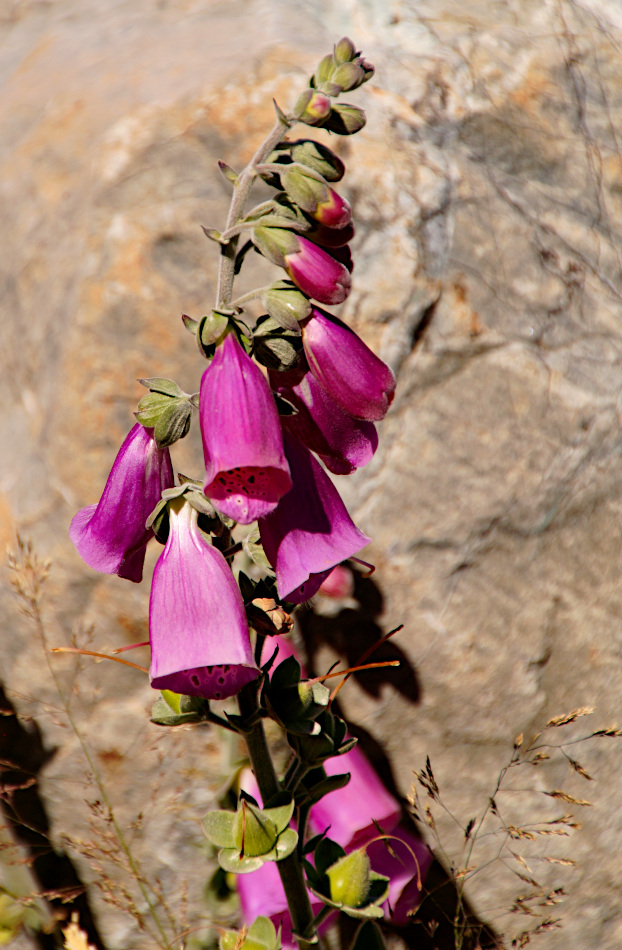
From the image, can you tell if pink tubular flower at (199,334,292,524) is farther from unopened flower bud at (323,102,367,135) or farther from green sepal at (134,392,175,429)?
unopened flower bud at (323,102,367,135)

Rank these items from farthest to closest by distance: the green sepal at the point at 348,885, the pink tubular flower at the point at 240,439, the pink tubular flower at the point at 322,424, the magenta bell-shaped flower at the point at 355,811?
the magenta bell-shaped flower at the point at 355,811
the green sepal at the point at 348,885
the pink tubular flower at the point at 322,424
the pink tubular flower at the point at 240,439

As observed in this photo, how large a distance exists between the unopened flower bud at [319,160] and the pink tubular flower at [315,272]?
0.09 m

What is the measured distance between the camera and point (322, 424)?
83 cm

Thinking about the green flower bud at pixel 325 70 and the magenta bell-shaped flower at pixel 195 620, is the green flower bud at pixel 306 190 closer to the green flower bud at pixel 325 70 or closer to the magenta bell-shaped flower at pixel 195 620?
the green flower bud at pixel 325 70

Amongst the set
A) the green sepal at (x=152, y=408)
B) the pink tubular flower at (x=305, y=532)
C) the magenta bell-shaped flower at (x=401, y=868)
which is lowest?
the magenta bell-shaped flower at (x=401, y=868)

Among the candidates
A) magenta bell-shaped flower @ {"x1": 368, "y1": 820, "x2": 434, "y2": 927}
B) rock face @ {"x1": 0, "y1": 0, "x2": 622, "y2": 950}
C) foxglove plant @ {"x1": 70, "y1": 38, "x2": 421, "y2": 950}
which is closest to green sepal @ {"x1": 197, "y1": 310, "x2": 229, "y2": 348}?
foxglove plant @ {"x1": 70, "y1": 38, "x2": 421, "y2": 950}

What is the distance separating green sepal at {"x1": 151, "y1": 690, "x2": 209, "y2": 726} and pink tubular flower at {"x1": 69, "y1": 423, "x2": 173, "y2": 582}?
16 centimetres

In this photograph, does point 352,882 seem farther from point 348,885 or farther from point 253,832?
point 253,832

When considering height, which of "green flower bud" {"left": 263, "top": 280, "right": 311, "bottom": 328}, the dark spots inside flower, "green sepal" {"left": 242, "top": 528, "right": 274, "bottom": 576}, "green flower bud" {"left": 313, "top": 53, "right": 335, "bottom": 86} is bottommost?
"green sepal" {"left": 242, "top": 528, "right": 274, "bottom": 576}

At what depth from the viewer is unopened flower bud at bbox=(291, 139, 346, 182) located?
0.79 m

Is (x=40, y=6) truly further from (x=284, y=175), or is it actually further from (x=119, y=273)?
(x=284, y=175)

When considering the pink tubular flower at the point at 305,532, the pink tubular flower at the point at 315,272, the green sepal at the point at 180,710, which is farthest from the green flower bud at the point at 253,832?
the pink tubular flower at the point at 315,272

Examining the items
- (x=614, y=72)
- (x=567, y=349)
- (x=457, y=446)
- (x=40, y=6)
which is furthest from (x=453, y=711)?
(x=40, y=6)

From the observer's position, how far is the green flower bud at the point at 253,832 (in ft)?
2.83
